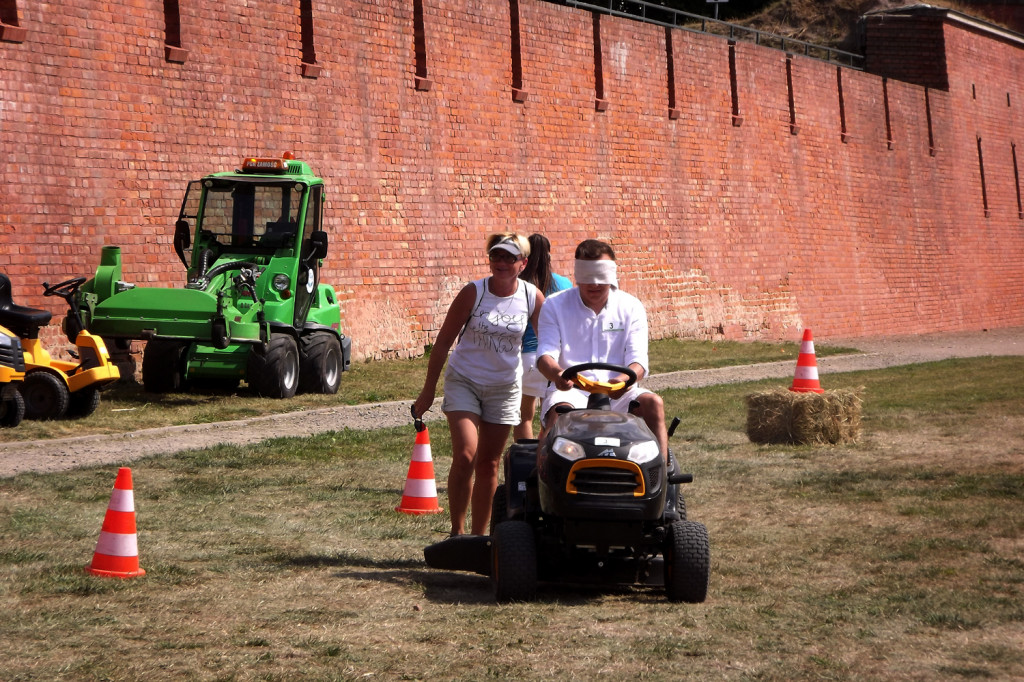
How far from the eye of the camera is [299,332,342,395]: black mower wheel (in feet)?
50.0

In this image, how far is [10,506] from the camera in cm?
841

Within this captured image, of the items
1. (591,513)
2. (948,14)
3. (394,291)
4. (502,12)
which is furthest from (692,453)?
(948,14)

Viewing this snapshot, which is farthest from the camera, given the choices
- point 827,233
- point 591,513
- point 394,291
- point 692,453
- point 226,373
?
point 827,233

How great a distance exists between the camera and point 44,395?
40.9 feet

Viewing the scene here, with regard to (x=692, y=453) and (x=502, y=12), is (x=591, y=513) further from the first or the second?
(x=502, y=12)

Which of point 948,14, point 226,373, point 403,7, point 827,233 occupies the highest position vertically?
point 948,14

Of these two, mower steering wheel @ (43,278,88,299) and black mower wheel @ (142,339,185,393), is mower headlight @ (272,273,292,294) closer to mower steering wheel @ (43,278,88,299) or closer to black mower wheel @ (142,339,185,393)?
black mower wheel @ (142,339,185,393)

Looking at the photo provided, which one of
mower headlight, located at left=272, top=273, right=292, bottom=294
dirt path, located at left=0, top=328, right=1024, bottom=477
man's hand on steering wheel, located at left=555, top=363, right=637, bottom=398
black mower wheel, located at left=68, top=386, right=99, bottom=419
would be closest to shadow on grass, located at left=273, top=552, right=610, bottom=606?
man's hand on steering wheel, located at left=555, top=363, right=637, bottom=398

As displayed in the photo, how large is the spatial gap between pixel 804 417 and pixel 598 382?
6.00 m

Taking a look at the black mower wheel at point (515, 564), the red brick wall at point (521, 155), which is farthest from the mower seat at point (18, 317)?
the black mower wheel at point (515, 564)

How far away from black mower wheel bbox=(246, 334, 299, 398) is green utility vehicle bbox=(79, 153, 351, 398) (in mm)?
10

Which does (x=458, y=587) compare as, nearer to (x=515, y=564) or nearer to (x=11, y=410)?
(x=515, y=564)

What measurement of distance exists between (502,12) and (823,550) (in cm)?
1730

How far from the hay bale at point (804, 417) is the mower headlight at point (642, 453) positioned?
6.28m
